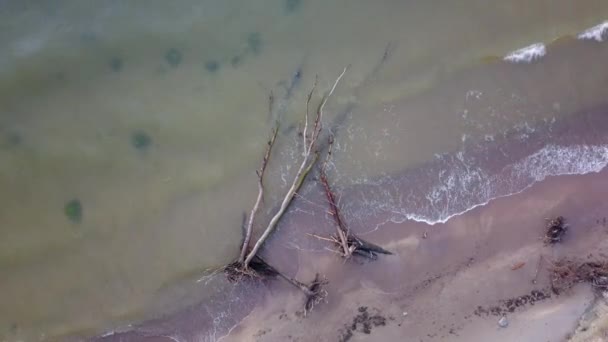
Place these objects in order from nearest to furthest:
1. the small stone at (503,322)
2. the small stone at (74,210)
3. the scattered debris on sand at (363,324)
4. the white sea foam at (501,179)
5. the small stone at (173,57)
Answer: the small stone at (503,322), the scattered debris on sand at (363,324), the white sea foam at (501,179), the small stone at (74,210), the small stone at (173,57)

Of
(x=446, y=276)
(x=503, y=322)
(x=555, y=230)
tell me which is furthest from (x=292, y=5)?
(x=503, y=322)

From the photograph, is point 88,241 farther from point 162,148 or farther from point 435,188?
point 435,188

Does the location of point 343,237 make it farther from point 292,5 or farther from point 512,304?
point 292,5

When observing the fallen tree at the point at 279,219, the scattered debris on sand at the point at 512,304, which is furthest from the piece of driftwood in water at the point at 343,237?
the scattered debris on sand at the point at 512,304

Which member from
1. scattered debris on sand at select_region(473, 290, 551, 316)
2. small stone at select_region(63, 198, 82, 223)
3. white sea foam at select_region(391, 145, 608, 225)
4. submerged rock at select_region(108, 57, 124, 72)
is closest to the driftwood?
white sea foam at select_region(391, 145, 608, 225)

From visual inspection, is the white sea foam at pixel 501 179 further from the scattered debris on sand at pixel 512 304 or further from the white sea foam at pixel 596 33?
the white sea foam at pixel 596 33

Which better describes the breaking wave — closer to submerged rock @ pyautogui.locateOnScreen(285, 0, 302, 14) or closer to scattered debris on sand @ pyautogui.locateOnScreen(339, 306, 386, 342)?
scattered debris on sand @ pyautogui.locateOnScreen(339, 306, 386, 342)

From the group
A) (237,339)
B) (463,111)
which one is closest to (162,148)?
(237,339)
